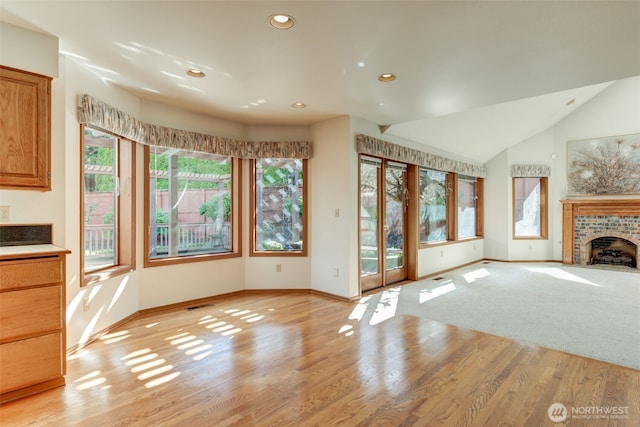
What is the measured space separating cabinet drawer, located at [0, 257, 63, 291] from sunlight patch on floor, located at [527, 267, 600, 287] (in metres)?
7.19

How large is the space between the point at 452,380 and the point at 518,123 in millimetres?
6098

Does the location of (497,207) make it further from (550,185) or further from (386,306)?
(386,306)

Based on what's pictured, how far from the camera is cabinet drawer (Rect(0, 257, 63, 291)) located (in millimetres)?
2018

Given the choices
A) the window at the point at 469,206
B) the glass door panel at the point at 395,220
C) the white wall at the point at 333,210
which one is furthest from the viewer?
the window at the point at 469,206

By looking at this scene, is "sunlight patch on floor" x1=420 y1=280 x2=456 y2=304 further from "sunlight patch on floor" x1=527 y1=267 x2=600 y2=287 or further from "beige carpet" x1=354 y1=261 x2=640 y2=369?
"sunlight patch on floor" x1=527 y1=267 x2=600 y2=287

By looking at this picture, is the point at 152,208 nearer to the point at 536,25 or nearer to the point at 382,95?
the point at 382,95

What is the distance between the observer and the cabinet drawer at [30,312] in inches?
79.7

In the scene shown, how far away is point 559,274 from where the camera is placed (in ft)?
20.9

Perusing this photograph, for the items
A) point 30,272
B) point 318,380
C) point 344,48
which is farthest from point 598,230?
point 30,272

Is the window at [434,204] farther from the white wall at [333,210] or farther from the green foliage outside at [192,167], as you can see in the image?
the green foliage outside at [192,167]

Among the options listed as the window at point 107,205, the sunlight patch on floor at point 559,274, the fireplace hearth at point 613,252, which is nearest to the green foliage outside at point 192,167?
the window at point 107,205

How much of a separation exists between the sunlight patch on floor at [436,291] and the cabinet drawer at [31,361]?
151 inches

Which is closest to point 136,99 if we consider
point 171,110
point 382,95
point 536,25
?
point 171,110

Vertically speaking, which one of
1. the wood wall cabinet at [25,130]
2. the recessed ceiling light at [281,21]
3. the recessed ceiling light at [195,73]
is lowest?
the wood wall cabinet at [25,130]
